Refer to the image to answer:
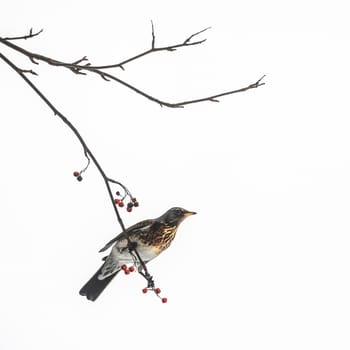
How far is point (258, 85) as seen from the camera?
7.37 feet

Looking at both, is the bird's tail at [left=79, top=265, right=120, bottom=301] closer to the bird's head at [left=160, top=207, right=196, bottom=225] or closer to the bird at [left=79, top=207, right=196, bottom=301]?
the bird at [left=79, top=207, right=196, bottom=301]

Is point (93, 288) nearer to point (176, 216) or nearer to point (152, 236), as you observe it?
point (152, 236)

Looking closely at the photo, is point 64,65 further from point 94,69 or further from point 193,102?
point 193,102

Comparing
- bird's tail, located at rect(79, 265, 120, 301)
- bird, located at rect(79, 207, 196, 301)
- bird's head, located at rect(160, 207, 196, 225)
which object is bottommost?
bird's tail, located at rect(79, 265, 120, 301)

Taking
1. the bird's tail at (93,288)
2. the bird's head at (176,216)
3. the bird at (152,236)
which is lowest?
the bird's tail at (93,288)

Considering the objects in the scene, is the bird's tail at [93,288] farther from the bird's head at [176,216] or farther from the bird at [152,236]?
the bird's head at [176,216]

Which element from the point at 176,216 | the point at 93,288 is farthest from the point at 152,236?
the point at 93,288

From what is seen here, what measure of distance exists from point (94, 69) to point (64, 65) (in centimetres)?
16

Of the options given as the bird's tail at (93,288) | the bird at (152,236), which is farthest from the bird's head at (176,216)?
the bird's tail at (93,288)

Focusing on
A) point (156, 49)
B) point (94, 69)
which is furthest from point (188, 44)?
point (94, 69)

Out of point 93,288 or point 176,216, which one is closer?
point 176,216

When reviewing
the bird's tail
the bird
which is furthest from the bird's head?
the bird's tail

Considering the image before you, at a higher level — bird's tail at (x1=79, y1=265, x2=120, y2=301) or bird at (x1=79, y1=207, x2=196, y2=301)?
bird at (x1=79, y1=207, x2=196, y2=301)

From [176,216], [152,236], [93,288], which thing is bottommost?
[93,288]
